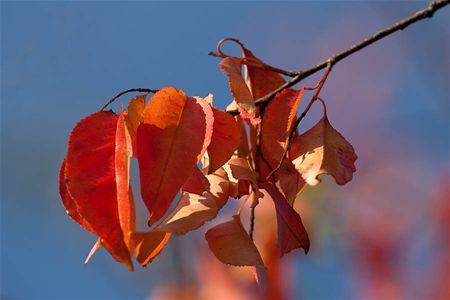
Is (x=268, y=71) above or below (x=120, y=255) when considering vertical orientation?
above

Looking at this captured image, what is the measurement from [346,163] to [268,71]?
205 mm

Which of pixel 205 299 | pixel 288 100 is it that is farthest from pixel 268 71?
pixel 205 299

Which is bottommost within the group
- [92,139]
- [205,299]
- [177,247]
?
[205,299]

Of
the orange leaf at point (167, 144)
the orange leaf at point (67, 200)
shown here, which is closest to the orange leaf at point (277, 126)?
the orange leaf at point (167, 144)

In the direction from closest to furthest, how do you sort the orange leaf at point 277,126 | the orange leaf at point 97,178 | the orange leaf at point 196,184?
Result: the orange leaf at point 97,178 < the orange leaf at point 196,184 < the orange leaf at point 277,126

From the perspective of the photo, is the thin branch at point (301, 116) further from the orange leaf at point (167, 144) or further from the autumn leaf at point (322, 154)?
the orange leaf at point (167, 144)

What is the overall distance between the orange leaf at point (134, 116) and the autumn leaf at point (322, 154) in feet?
0.69

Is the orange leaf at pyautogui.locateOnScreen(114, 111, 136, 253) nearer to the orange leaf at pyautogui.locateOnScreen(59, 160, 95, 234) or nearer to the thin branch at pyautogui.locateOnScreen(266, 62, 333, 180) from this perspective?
the orange leaf at pyautogui.locateOnScreen(59, 160, 95, 234)

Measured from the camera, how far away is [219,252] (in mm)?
949

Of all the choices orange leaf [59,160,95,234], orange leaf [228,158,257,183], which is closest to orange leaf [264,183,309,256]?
orange leaf [228,158,257,183]

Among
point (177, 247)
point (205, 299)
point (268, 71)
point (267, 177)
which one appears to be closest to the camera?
point (267, 177)

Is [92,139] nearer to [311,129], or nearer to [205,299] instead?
[311,129]

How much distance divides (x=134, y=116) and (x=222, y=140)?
0.11 m

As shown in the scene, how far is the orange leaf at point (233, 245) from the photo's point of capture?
934 mm
